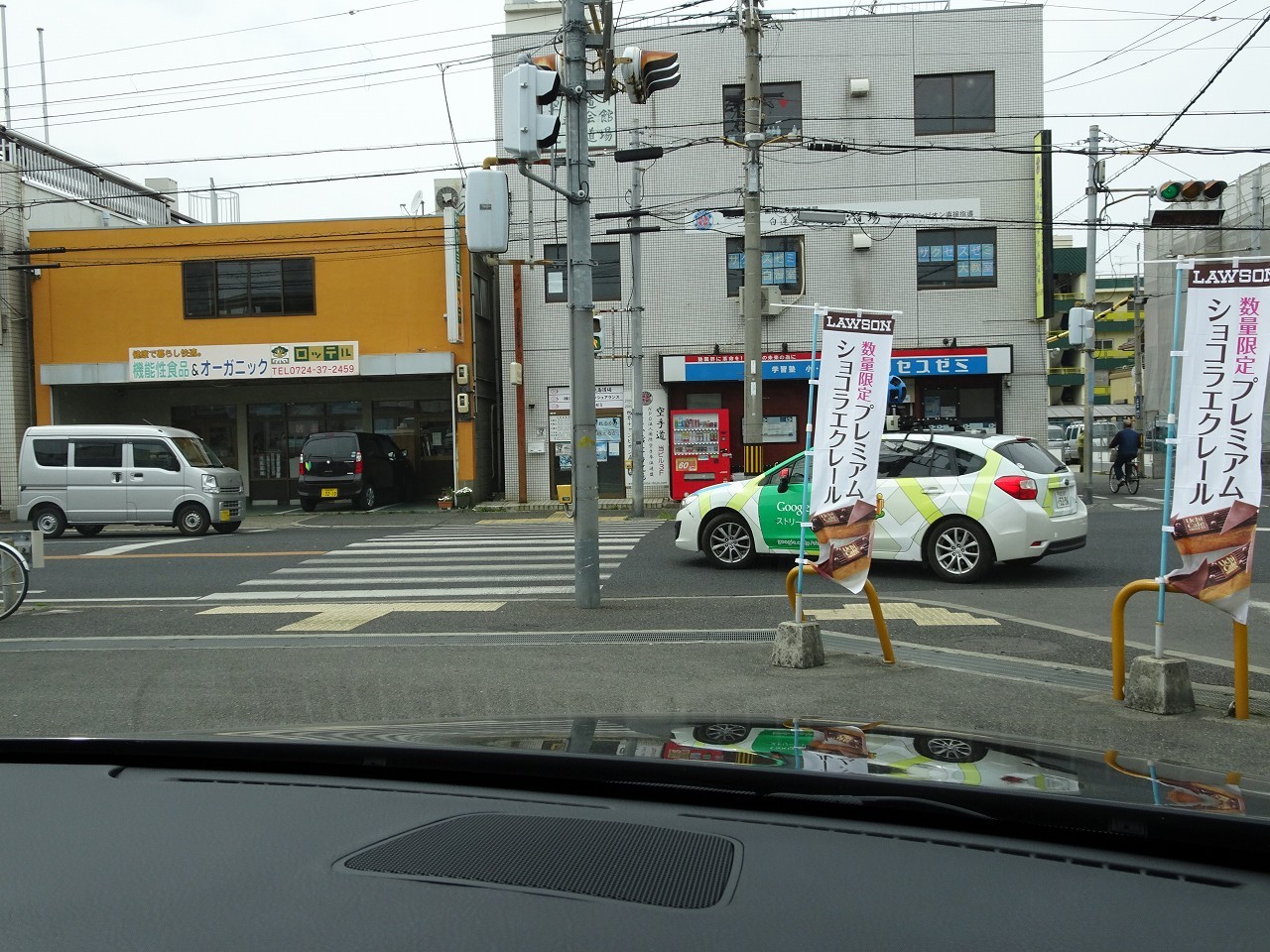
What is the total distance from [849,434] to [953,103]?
71.4 ft

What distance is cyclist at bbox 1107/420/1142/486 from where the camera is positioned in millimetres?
25312

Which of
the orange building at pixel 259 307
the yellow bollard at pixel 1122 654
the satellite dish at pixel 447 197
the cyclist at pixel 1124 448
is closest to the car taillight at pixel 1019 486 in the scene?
the yellow bollard at pixel 1122 654

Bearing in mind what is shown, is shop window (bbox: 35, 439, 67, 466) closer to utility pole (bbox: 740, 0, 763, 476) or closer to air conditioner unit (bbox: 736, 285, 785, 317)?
utility pole (bbox: 740, 0, 763, 476)

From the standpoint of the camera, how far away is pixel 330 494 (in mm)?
25438

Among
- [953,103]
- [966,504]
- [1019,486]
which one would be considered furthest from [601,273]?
[1019,486]

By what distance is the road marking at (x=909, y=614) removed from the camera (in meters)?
9.76

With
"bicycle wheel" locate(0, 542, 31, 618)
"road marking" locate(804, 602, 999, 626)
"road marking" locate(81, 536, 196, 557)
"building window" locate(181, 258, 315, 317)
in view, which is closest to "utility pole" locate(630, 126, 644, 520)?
"building window" locate(181, 258, 315, 317)

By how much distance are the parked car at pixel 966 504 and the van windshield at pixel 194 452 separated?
40.5ft

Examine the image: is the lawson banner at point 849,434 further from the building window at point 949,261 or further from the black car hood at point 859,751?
the building window at point 949,261

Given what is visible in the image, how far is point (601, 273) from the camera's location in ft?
90.5

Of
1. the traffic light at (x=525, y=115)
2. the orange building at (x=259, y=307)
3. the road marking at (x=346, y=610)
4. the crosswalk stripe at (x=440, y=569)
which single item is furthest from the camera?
the orange building at (x=259, y=307)

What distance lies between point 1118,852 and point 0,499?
98.6 ft

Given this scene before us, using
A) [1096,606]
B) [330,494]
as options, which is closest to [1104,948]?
[1096,606]

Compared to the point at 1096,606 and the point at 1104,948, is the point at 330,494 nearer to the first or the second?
the point at 1096,606
